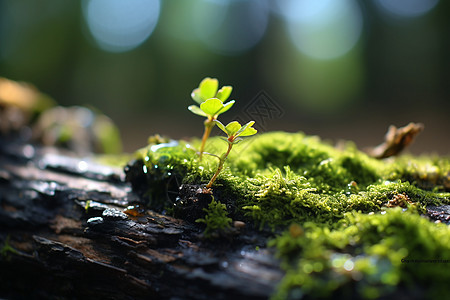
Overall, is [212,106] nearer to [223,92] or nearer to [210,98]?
[210,98]

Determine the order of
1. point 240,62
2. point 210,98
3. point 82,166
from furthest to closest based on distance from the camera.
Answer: point 240,62
point 82,166
point 210,98

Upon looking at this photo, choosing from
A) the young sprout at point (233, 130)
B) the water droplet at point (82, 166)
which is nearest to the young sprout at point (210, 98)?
the young sprout at point (233, 130)

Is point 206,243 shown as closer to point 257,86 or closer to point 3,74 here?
point 257,86

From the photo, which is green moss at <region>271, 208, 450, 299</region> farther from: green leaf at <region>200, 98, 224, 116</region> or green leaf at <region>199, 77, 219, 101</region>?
green leaf at <region>199, 77, 219, 101</region>

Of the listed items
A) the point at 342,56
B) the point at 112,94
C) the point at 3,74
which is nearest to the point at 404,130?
the point at 342,56

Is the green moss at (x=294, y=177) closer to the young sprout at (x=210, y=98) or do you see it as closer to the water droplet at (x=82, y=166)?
the young sprout at (x=210, y=98)

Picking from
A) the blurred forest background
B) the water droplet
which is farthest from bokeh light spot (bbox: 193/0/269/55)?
the water droplet

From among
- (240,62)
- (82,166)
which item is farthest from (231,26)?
(82,166)
